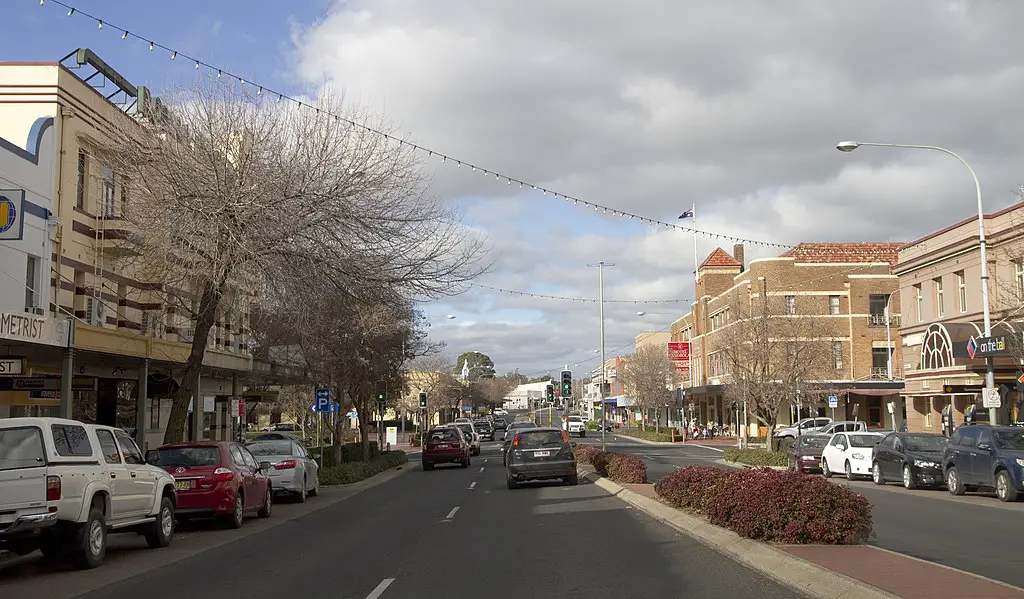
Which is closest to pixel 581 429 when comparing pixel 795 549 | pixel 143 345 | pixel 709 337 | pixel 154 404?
pixel 709 337

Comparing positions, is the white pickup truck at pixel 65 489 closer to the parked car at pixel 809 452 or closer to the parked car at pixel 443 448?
the parked car at pixel 809 452

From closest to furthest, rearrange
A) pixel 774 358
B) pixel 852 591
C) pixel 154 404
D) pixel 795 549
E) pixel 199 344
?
pixel 852 591 → pixel 795 549 → pixel 199 344 → pixel 154 404 → pixel 774 358

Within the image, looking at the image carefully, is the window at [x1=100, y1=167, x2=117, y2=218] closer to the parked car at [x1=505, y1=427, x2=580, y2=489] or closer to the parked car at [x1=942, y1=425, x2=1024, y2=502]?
the parked car at [x1=505, y1=427, x2=580, y2=489]

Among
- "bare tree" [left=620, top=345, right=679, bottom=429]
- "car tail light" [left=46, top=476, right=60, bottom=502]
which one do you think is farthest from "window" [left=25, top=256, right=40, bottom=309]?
"bare tree" [left=620, top=345, right=679, bottom=429]

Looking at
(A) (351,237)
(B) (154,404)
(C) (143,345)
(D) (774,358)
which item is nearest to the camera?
(A) (351,237)

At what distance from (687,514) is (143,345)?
15024 millimetres

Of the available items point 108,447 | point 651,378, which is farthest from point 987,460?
point 651,378

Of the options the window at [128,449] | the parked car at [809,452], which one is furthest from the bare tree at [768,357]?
the window at [128,449]

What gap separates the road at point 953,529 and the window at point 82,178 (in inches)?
845

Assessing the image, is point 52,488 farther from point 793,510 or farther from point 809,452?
point 809,452

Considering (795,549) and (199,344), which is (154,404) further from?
(795,549)

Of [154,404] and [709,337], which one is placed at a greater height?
[709,337]

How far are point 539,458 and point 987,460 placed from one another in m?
10.8

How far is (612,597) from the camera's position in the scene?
9203 millimetres
